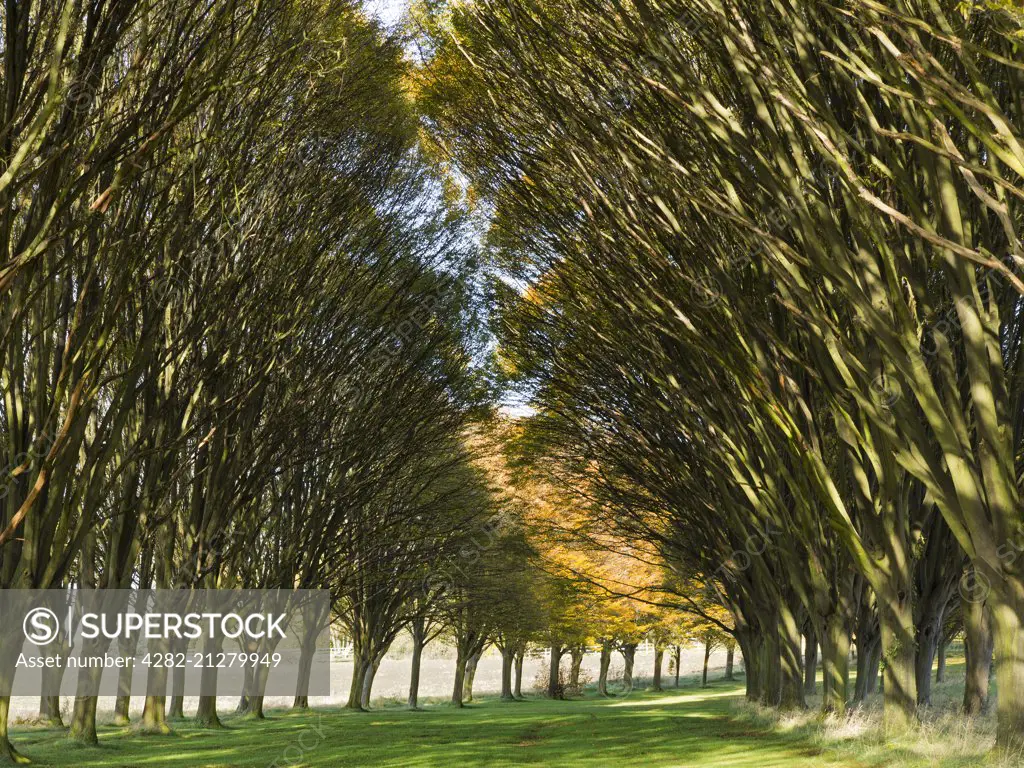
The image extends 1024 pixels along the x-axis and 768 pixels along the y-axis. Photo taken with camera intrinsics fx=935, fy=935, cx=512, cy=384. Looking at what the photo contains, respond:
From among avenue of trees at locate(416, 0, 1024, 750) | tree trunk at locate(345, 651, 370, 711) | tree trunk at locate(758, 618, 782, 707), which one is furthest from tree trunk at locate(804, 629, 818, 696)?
tree trunk at locate(345, 651, 370, 711)

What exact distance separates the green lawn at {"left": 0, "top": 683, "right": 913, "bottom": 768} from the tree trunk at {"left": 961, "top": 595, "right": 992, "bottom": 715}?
3.14 metres

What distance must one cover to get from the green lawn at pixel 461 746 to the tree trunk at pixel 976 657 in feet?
10.3

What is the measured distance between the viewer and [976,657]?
1417 cm

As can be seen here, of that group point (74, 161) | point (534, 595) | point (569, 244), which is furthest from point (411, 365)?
point (534, 595)

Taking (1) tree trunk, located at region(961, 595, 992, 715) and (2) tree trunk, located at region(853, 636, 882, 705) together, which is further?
(2) tree trunk, located at region(853, 636, 882, 705)

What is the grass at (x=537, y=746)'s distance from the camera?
31.7ft

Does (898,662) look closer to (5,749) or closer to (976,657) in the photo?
(976,657)

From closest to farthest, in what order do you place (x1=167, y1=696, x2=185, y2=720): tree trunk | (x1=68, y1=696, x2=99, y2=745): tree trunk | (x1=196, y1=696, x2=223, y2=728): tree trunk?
(x1=68, y1=696, x2=99, y2=745): tree trunk, (x1=196, y1=696, x2=223, y2=728): tree trunk, (x1=167, y1=696, x2=185, y2=720): tree trunk

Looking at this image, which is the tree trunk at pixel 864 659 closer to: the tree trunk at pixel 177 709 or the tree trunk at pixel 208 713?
the tree trunk at pixel 208 713

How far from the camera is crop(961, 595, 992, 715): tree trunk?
13.9 metres

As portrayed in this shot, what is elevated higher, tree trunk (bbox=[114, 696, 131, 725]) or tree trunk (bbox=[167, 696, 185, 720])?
tree trunk (bbox=[114, 696, 131, 725])

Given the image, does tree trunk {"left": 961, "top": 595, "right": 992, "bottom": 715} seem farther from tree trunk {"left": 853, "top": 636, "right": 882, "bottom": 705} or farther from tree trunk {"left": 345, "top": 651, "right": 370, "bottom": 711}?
tree trunk {"left": 345, "top": 651, "right": 370, "bottom": 711}

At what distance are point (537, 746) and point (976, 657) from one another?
6.80 metres

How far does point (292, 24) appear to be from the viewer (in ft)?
37.2
